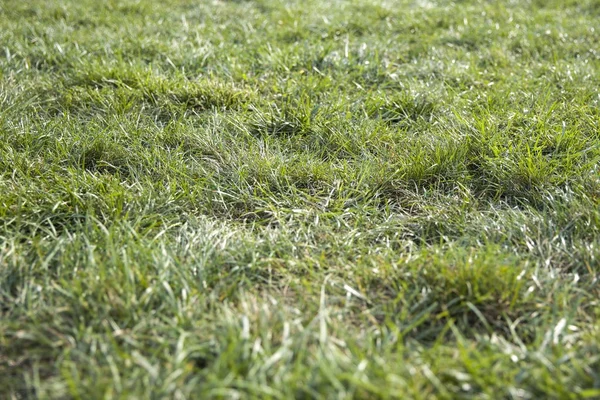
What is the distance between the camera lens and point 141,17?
5.15 meters

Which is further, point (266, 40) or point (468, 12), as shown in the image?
point (468, 12)

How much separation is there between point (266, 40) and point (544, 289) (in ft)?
10.1

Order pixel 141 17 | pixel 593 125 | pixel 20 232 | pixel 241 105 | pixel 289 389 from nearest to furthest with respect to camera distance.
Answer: pixel 289 389
pixel 20 232
pixel 593 125
pixel 241 105
pixel 141 17

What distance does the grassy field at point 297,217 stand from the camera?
1.80 metres

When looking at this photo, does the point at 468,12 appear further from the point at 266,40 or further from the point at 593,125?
the point at 593,125

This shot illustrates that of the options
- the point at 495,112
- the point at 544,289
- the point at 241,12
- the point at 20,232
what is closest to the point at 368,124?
the point at 495,112

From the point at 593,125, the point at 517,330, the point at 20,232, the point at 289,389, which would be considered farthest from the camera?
the point at 593,125

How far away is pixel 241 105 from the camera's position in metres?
3.51

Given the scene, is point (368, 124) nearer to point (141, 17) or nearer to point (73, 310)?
point (73, 310)

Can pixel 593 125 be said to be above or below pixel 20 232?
above

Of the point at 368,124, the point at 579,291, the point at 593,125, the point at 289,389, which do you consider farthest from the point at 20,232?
the point at 593,125

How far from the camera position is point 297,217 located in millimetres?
2590

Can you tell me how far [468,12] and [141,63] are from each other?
292 cm

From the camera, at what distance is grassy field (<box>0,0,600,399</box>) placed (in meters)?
1.80
